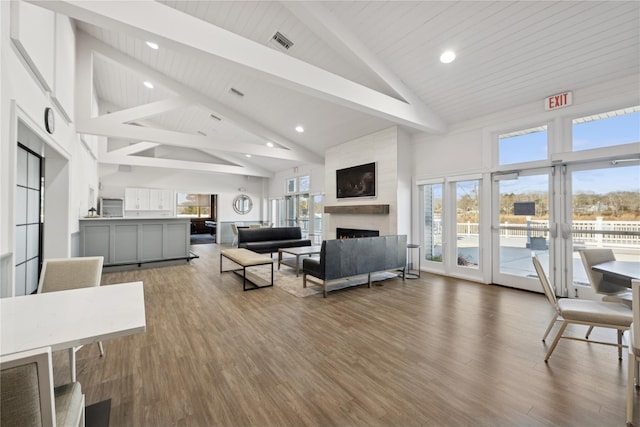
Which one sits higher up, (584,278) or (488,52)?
(488,52)

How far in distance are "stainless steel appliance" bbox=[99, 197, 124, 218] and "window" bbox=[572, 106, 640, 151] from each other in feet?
38.1

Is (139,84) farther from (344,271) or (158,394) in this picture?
(158,394)

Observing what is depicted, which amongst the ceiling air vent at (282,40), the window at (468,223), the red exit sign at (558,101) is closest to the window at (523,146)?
the red exit sign at (558,101)

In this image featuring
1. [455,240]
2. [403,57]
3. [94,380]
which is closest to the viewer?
[94,380]

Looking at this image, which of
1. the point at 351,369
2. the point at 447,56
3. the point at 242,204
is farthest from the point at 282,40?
the point at 242,204

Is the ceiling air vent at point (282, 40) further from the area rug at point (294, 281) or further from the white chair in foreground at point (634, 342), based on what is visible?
the white chair in foreground at point (634, 342)

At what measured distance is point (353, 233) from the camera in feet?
21.2

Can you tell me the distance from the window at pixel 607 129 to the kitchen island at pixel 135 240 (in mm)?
7274

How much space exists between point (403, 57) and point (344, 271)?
3.35m

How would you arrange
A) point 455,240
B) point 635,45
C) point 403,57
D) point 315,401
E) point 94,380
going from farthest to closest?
point 455,240 < point 403,57 < point 635,45 < point 94,380 < point 315,401

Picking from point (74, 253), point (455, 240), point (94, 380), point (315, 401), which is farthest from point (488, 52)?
point (74, 253)

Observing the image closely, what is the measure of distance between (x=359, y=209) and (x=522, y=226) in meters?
3.01

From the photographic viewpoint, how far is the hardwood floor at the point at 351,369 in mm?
1631

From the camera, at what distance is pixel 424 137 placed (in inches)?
218
